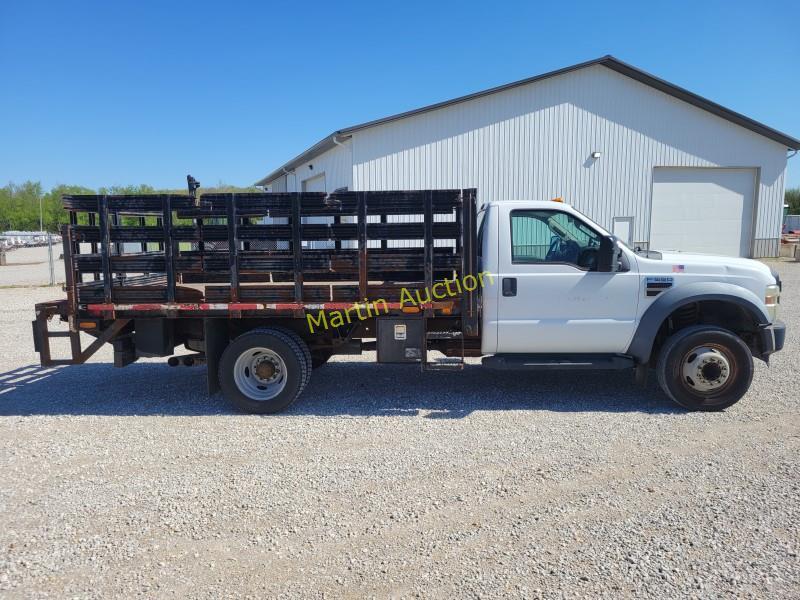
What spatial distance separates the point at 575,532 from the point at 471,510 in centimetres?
66

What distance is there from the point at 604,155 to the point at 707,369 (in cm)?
1569

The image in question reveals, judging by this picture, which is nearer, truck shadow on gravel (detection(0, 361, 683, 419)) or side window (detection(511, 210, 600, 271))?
side window (detection(511, 210, 600, 271))

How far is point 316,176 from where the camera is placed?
22703mm

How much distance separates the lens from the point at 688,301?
5.43m

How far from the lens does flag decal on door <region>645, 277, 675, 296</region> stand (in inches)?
216

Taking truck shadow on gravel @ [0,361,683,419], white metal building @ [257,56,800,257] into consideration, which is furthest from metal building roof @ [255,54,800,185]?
truck shadow on gravel @ [0,361,683,419]

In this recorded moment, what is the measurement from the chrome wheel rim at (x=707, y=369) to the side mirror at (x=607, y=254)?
1.21 meters

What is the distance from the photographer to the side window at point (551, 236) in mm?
5570

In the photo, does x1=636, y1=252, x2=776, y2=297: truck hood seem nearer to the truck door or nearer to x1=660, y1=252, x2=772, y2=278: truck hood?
x1=660, y1=252, x2=772, y2=278: truck hood

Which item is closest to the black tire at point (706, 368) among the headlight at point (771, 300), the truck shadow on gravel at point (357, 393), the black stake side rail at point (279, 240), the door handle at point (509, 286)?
the truck shadow on gravel at point (357, 393)

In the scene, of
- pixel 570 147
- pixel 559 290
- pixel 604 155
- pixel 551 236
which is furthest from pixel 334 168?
pixel 559 290

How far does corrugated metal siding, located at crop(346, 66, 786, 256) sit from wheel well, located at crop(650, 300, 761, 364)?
1316 centimetres

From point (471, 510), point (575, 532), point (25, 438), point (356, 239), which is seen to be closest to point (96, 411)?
point (25, 438)

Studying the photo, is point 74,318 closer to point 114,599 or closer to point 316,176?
point 114,599
